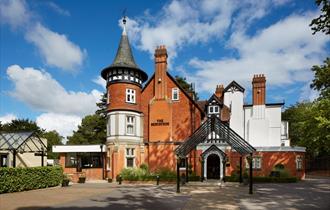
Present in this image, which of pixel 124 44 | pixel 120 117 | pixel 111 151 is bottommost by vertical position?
pixel 111 151

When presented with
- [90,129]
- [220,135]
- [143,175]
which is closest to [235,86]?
[220,135]

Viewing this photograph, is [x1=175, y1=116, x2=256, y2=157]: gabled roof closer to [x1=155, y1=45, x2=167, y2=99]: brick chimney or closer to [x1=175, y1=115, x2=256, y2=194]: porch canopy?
[x1=175, y1=115, x2=256, y2=194]: porch canopy

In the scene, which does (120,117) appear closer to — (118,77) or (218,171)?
(118,77)

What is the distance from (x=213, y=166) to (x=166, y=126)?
5.74 metres

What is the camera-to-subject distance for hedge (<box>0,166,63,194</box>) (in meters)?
21.2

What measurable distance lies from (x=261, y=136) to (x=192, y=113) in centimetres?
746

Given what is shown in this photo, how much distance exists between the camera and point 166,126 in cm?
3344

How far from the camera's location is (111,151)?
32250 mm

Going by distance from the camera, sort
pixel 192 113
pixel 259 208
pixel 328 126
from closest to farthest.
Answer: pixel 259 208 < pixel 328 126 < pixel 192 113

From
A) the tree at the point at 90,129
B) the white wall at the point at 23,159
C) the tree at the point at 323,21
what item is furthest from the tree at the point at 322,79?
the tree at the point at 90,129

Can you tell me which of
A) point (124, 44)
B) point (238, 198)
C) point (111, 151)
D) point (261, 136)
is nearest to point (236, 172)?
point (261, 136)

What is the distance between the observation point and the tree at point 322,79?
53.3 feet

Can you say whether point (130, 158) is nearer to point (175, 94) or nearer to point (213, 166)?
point (175, 94)

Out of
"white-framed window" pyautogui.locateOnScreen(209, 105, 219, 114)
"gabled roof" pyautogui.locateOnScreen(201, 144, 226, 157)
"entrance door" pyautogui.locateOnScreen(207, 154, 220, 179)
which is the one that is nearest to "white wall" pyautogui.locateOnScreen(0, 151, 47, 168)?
"gabled roof" pyautogui.locateOnScreen(201, 144, 226, 157)
